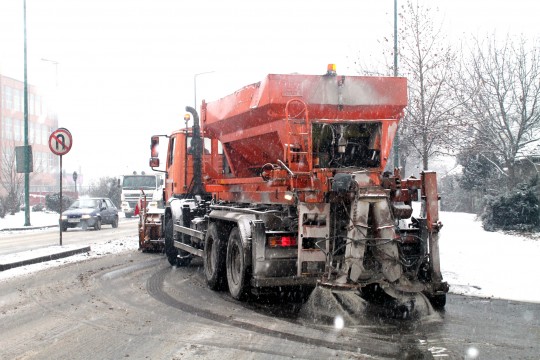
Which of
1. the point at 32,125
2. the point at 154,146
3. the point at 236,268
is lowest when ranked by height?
the point at 236,268

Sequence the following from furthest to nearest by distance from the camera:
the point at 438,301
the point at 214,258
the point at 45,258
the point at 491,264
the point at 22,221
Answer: the point at 22,221, the point at 45,258, the point at 491,264, the point at 214,258, the point at 438,301

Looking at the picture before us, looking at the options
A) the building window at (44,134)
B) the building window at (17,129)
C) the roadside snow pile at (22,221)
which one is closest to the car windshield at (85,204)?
the roadside snow pile at (22,221)

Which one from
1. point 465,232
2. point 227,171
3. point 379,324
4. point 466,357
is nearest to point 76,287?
point 227,171

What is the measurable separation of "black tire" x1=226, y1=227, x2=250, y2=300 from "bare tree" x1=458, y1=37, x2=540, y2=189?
1130 centimetres

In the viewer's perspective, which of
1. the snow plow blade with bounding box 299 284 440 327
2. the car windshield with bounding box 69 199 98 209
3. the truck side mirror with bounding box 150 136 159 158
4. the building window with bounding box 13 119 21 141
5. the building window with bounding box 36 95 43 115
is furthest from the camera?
the building window with bounding box 36 95 43 115

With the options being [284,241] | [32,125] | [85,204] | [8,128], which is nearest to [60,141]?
[284,241]

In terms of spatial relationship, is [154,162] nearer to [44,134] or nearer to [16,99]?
[16,99]

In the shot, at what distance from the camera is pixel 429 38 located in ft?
56.6

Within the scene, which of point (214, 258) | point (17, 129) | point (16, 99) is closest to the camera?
point (214, 258)

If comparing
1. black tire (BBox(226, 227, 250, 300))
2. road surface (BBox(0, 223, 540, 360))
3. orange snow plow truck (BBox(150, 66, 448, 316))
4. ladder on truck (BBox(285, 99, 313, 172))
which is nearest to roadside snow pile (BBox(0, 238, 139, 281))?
road surface (BBox(0, 223, 540, 360))

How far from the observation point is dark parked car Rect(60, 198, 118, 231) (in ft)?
84.5

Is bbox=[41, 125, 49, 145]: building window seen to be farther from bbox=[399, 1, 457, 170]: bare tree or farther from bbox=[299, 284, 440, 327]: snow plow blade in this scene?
bbox=[299, 284, 440, 327]: snow plow blade

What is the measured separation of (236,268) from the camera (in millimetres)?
8820

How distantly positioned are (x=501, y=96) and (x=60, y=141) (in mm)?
12719
